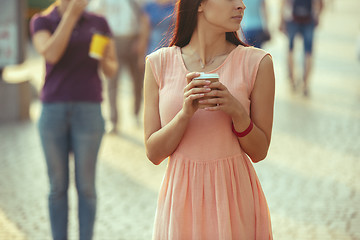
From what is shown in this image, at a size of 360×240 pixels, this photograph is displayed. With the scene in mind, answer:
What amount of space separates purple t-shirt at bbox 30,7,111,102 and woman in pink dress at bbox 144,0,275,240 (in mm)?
1511

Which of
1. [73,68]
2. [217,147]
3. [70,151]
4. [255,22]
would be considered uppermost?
[255,22]

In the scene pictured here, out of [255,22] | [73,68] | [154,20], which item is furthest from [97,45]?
[255,22]

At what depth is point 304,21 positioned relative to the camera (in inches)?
396

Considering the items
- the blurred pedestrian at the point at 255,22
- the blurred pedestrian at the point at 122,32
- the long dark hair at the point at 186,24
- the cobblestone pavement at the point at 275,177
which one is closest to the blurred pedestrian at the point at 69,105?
the cobblestone pavement at the point at 275,177

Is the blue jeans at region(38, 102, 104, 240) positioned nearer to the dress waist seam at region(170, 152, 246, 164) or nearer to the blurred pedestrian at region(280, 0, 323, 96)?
the dress waist seam at region(170, 152, 246, 164)

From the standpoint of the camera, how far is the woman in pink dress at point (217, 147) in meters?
2.45

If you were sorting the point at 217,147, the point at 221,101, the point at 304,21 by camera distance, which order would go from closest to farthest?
1. the point at 221,101
2. the point at 217,147
3. the point at 304,21

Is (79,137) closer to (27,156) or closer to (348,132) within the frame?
(27,156)

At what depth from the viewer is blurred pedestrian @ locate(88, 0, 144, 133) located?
7.93 meters

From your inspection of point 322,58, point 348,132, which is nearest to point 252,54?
point 348,132

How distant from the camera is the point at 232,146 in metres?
2.50

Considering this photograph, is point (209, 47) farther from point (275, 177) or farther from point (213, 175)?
point (275, 177)

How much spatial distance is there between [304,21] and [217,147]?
8.04 meters

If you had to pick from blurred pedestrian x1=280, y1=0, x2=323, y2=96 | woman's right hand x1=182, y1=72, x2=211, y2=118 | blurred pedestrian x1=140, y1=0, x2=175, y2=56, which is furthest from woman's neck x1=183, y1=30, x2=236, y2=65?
blurred pedestrian x1=280, y1=0, x2=323, y2=96
